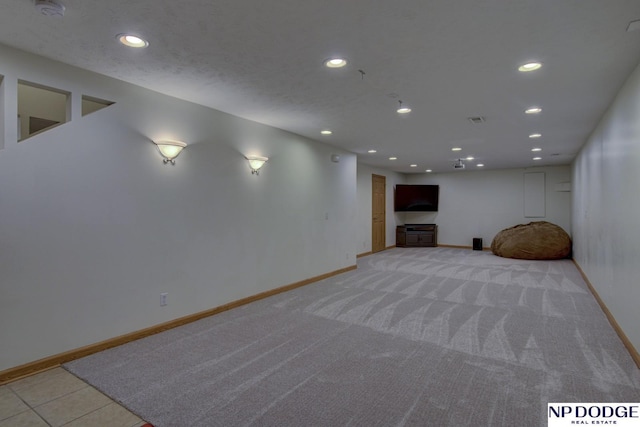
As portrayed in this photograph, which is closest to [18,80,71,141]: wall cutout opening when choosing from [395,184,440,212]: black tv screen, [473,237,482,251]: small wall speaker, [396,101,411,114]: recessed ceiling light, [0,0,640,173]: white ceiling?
[0,0,640,173]: white ceiling

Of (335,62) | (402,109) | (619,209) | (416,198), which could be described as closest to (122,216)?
(335,62)

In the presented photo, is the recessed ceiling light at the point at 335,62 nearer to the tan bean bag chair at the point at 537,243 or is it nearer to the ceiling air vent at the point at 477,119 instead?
the ceiling air vent at the point at 477,119

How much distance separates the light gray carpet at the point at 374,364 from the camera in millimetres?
2217

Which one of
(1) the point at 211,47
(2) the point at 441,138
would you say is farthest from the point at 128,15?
(2) the point at 441,138

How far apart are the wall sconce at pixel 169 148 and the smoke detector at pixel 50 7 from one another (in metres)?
1.51

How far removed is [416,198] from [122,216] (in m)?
9.21

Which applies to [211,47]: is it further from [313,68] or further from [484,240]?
[484,240]

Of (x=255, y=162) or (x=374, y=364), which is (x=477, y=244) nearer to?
(x=255, y=162)

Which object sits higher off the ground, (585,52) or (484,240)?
(585,52)

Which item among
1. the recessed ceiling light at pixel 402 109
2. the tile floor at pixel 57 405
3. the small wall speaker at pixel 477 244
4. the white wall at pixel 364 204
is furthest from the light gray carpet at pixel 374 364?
the small wall speaker at pixel 477 244

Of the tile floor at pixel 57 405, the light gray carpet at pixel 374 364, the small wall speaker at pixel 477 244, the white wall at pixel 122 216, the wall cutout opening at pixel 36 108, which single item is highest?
the wall cutout opening at pixel 36 108

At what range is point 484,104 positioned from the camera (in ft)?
12.7

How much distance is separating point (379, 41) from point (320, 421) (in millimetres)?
2519

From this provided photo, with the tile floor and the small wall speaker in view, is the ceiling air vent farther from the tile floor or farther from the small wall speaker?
the small wall speaker
